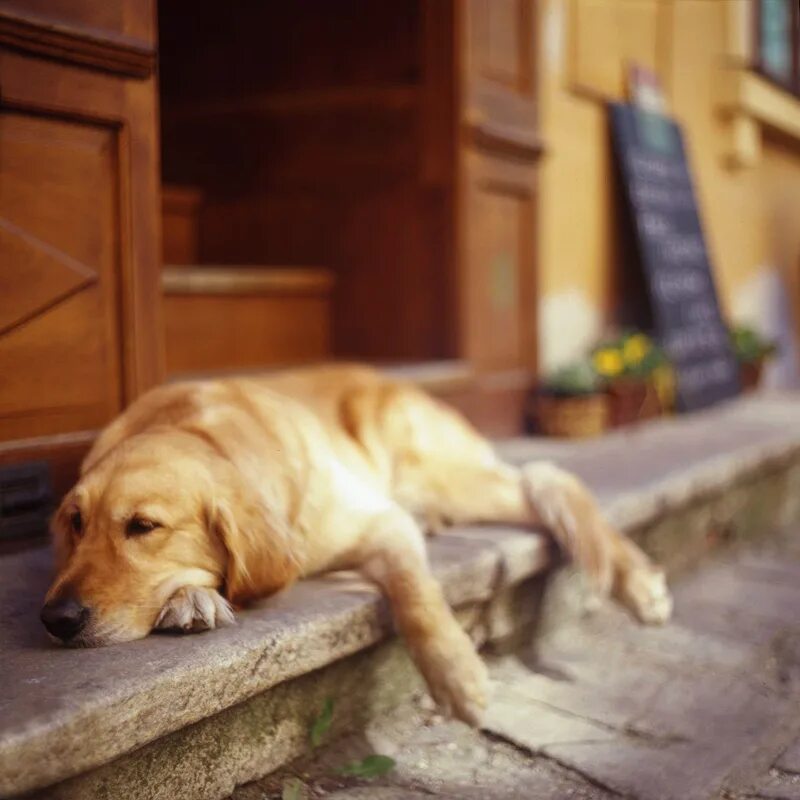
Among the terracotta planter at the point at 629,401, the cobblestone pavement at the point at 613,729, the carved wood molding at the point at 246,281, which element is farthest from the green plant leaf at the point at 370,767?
the terracotta planter at the point at 629,401

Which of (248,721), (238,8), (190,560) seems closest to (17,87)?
(190,560)

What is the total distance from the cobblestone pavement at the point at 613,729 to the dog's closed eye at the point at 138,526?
547 millimetres

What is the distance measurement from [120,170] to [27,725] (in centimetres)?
162

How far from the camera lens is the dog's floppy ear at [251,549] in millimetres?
1895

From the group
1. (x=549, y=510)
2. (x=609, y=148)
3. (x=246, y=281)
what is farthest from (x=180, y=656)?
(x=609, y=148)

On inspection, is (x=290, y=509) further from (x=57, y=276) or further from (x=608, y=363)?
(x=608, y=363)

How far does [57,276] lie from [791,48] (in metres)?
7.40

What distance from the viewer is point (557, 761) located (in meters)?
2.11

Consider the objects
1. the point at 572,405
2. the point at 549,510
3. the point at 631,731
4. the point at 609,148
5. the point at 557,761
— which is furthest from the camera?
the point at 609,148

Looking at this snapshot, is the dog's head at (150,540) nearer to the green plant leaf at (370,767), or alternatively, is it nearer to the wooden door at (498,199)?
the green plant leaf at (370,767)

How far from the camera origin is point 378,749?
2154 millimetres

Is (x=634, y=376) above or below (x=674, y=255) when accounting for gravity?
below

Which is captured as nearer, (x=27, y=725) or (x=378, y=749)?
(x=27, y=725)

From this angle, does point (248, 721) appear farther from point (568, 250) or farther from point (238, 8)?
point (238, 8)
